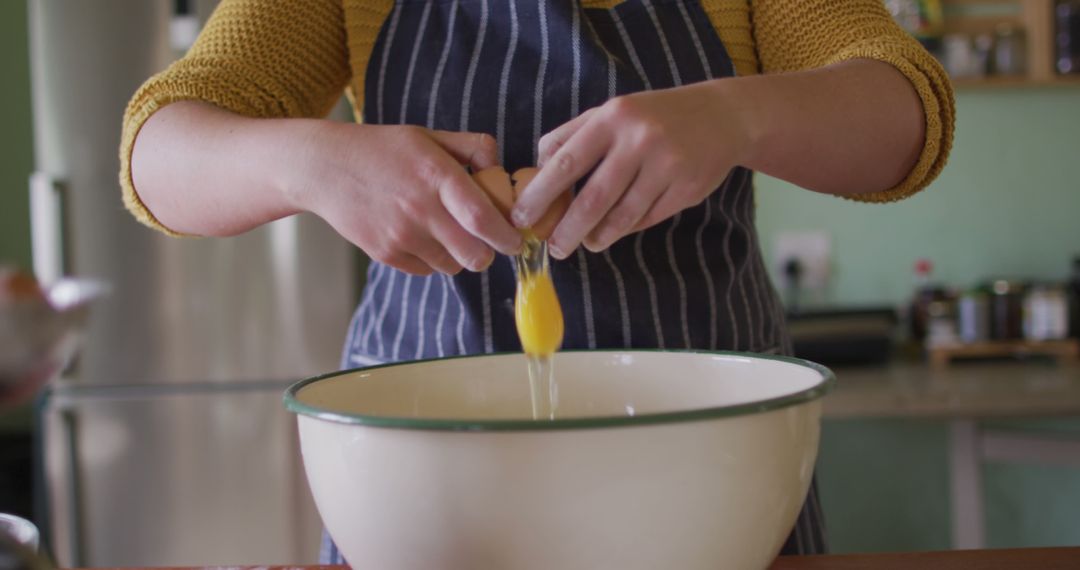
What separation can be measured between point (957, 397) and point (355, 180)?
1.44 meters

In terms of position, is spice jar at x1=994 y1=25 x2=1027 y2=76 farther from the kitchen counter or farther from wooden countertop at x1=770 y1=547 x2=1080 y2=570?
wooden countertop at x1=770 y1=547 x2=1080 y2=570

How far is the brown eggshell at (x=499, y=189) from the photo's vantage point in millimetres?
548

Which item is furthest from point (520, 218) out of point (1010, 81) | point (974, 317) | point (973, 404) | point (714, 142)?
point (1010, 81)

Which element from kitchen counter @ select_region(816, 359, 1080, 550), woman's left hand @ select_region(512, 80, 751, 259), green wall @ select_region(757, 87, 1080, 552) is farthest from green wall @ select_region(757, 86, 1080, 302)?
woman's left hand @ select_region(512, 80, 751, 259)

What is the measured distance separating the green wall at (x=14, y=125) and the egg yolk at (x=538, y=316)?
251 centimetres

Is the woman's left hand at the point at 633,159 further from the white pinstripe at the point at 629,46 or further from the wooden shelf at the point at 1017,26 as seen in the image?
the wooden shelf at the point at 1017,26

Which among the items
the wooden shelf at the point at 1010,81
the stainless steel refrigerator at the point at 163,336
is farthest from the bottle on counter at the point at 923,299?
the stainless steel refrigerator at the point at 163,336

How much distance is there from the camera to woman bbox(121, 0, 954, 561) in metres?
0.57

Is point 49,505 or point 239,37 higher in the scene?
point 239,37

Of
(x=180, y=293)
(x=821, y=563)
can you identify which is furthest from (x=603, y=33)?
(x=180, y=293)

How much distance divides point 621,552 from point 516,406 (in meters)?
0.22

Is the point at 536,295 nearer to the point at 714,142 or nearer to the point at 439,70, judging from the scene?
the point at 714,142

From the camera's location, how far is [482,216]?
0.53m

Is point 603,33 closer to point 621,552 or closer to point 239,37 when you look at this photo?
point 239,37
